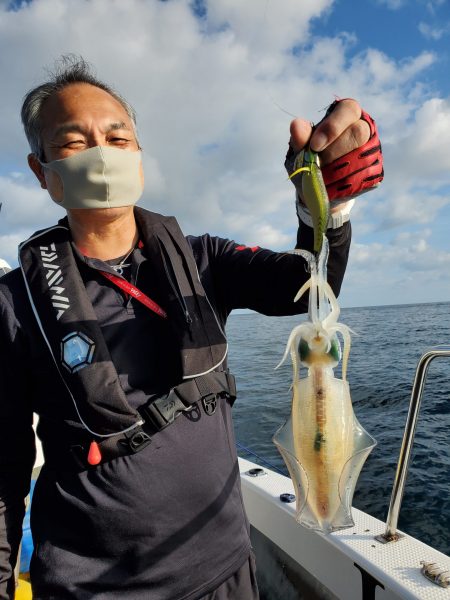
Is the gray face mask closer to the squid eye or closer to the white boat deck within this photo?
the squid eye

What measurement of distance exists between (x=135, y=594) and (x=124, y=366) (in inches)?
40.9

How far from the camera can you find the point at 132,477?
1940mm

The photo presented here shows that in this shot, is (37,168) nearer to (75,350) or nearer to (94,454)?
(75,350)

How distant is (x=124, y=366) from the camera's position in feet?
6.97

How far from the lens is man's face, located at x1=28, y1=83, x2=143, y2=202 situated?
2.25 m

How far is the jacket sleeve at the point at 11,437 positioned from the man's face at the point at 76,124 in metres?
0.81

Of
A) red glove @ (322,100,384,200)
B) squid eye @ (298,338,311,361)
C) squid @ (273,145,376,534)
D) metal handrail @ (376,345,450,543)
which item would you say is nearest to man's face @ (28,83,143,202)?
red glove @ (322,100,384,200)

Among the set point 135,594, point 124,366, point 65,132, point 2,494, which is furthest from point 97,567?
point 65,132

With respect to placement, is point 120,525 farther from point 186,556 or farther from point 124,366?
point 124,366

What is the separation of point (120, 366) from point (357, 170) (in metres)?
1.43

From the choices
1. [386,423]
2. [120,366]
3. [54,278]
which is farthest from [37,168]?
[386,423]

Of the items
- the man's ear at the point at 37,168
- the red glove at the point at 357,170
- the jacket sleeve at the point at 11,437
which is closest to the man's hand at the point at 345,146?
the red glove at the point at 357,170

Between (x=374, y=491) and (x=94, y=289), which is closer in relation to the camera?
(x=94, y=289)

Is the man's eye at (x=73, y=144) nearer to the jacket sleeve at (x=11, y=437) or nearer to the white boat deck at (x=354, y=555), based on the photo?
the jacket sleeve at (x=11, y=437)
